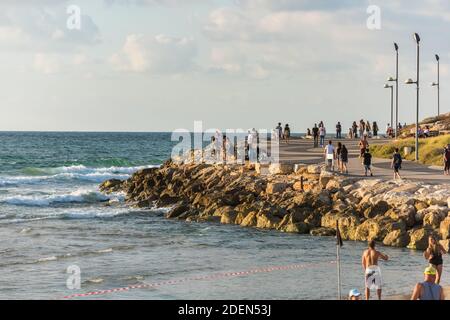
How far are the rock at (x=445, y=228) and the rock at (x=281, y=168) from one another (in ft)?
41.3

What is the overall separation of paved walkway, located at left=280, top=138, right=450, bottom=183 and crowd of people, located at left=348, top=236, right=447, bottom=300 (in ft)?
51.4

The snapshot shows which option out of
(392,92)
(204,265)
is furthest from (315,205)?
(392,92)

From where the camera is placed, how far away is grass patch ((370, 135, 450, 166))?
136 feet

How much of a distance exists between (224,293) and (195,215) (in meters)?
15.2

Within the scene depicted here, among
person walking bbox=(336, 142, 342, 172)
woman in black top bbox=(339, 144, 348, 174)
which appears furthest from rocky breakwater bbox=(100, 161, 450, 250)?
person walking bbox=(336, 142, 342, 172)

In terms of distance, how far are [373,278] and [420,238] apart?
9517mm

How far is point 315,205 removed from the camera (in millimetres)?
31625

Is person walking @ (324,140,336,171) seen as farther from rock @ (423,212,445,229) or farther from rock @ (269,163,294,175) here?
rock @ (423,212,445,229)

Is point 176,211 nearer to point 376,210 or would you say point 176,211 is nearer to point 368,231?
point 376,210

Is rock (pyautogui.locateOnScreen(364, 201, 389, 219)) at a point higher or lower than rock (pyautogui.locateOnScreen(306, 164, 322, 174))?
lower

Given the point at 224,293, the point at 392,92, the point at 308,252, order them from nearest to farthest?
the point at 224,293
the point at 308,252
the point at 392,92

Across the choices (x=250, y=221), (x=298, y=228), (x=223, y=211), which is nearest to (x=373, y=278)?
(x=298, y=228)

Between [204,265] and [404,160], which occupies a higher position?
[404,160]

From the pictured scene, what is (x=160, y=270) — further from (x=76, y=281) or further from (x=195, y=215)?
(x=195, y=215)
